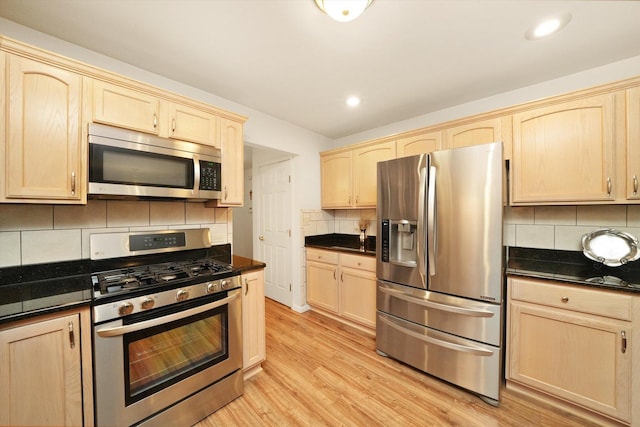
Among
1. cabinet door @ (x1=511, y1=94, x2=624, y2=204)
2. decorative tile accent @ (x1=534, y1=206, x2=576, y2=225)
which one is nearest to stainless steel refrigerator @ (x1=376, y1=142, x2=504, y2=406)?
cabinet door @ (x1=511, y1=94, x2=624, y2=204)

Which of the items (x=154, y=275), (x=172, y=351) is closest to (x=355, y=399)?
(x=172, y=351)

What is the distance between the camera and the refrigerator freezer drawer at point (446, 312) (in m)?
1.66

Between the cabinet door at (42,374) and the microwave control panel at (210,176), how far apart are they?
1.05 meters

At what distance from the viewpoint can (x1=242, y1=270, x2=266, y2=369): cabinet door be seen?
1835 millimetres

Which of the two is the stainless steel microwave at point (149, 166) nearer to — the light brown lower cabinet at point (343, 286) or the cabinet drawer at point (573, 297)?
the light brown lower cabinet at point (343, 286)

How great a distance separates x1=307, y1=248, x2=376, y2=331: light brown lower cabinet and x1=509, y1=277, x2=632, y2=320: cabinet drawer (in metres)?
1.20

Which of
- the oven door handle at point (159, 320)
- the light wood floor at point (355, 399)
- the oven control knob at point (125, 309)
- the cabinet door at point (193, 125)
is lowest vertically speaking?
the light wood floor at point (355, 399)

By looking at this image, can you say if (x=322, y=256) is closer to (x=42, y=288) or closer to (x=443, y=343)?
(x=443, y=343)

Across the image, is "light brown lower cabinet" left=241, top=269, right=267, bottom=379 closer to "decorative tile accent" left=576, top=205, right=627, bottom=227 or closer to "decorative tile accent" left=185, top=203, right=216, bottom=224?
"decorative tile accent" left=185, top=203, right=216, bottom=224

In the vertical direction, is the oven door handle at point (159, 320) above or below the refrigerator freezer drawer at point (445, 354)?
above

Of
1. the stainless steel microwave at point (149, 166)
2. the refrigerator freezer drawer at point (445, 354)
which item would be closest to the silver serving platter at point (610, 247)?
the refrigerator freezer drawer at point (445, 354)

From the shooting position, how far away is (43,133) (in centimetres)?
127

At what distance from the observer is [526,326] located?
164cm

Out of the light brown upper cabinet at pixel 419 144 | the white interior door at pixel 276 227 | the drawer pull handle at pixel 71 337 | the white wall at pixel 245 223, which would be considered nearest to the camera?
the drawer pull handle at pixel 71 337
